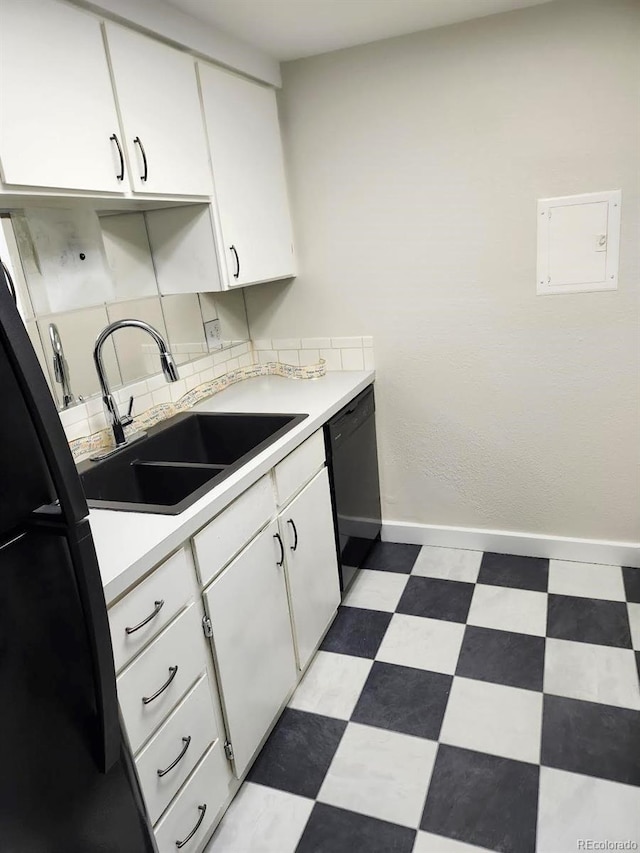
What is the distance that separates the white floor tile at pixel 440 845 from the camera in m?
1.45

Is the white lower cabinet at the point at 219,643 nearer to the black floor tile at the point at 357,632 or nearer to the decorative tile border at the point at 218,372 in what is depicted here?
the black floor tile at the point at 357,632

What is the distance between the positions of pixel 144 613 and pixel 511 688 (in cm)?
126

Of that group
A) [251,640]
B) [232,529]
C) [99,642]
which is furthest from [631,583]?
[99,642]

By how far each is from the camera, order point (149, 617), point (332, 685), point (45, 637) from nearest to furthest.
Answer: point (45, 637) → point (149, 617) → point (332, 685)

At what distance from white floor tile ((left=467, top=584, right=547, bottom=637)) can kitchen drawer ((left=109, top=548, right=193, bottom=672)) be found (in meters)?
1.29

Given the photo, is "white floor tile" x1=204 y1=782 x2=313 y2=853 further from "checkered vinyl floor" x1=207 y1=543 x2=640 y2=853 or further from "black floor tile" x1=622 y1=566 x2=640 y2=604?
"black floor tile" x1=622 y1=566 x2=640 y2=604

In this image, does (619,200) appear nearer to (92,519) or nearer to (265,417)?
(265,417)

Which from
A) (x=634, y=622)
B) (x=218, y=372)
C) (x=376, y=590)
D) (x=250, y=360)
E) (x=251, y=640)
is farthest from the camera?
(x=250, y=360)

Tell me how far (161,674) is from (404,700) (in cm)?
94

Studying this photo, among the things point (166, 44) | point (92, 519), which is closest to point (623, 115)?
point (166, 44)

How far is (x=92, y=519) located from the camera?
1447 millimetres

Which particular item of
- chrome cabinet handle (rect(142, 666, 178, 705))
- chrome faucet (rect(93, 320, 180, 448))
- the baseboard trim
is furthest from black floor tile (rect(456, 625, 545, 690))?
chrome faucet (rect(93, 320, 180, 448))

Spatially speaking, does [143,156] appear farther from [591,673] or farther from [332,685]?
[591,673]

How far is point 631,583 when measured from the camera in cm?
240
